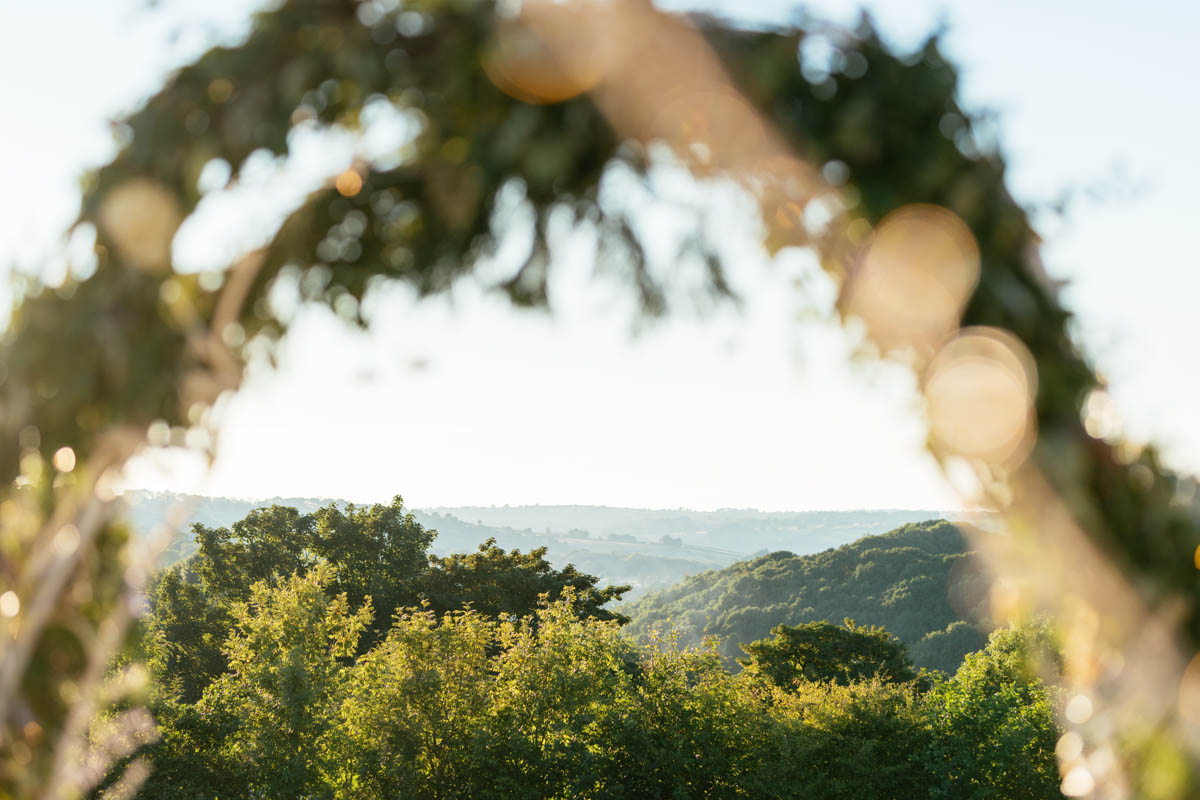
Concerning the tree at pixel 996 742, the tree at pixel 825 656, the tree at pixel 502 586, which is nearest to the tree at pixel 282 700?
the tree at pixel 502 586

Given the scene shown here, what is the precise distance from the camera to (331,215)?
9.16 feet

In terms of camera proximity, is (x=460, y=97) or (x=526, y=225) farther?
(x=526, y=225)

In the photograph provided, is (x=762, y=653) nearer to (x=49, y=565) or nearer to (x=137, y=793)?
(x=137, y=793)

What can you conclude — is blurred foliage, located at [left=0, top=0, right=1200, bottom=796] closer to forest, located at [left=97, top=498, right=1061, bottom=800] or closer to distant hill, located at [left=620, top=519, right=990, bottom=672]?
forest, located at [left=97, top=498, right=1061, bottom=800]

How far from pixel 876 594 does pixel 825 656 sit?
1691 inches

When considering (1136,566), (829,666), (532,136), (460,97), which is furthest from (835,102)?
(829,666)

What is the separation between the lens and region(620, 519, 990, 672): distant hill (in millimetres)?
76562

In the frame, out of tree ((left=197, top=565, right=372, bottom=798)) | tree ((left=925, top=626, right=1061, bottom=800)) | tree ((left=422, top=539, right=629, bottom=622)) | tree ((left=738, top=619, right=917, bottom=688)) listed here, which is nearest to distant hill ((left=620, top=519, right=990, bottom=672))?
tree ((left=738, top=619, right=917, bottom=688))

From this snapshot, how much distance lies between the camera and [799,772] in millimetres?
28078

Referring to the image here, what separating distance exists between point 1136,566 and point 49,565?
12.1ft

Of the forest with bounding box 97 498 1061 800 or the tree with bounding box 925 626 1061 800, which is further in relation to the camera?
the tree with bounding box 925 626 1061 800

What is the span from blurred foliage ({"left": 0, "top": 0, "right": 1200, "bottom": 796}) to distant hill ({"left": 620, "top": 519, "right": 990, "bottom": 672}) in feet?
257

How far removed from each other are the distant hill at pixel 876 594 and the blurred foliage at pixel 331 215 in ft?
257

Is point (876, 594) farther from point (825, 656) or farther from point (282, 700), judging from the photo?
point (282, 700)
